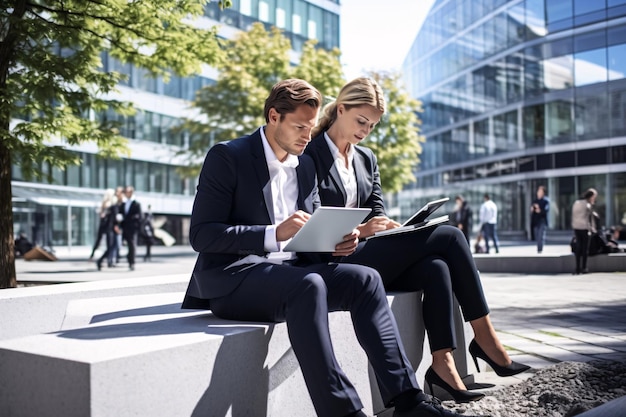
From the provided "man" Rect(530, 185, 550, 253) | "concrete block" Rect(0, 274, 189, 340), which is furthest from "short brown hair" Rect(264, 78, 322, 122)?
"man" Rect(530, 185, 550, 253)

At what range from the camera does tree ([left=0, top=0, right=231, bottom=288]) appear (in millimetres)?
7758

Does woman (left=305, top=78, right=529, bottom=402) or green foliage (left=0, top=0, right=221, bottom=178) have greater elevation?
green foliage (left=0, top=0, right=221, bottom=178)

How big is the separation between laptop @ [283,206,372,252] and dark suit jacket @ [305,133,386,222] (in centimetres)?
89

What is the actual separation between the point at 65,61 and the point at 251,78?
18226 mm

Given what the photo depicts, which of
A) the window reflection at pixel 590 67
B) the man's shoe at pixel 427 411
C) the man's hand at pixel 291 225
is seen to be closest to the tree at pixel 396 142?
the window reflection at pixel 590 67

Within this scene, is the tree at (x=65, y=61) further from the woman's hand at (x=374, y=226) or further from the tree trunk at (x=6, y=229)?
the woman's hand at (x=374, y=226)

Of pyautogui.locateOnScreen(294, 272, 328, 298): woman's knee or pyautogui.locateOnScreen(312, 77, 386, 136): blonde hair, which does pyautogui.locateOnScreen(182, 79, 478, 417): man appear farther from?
pyautogui.locateOnScreen(312, 77, 386, 136): blonde hair

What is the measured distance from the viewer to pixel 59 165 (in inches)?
333

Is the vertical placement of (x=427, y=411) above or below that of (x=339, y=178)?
below

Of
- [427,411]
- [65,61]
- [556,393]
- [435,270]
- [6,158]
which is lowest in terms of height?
[556,393]

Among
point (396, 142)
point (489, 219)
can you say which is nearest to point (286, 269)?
point (489, 219)

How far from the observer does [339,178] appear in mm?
4172

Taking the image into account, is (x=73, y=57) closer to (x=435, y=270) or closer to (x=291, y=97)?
(x=291, y=97)

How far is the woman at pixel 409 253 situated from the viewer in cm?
362
